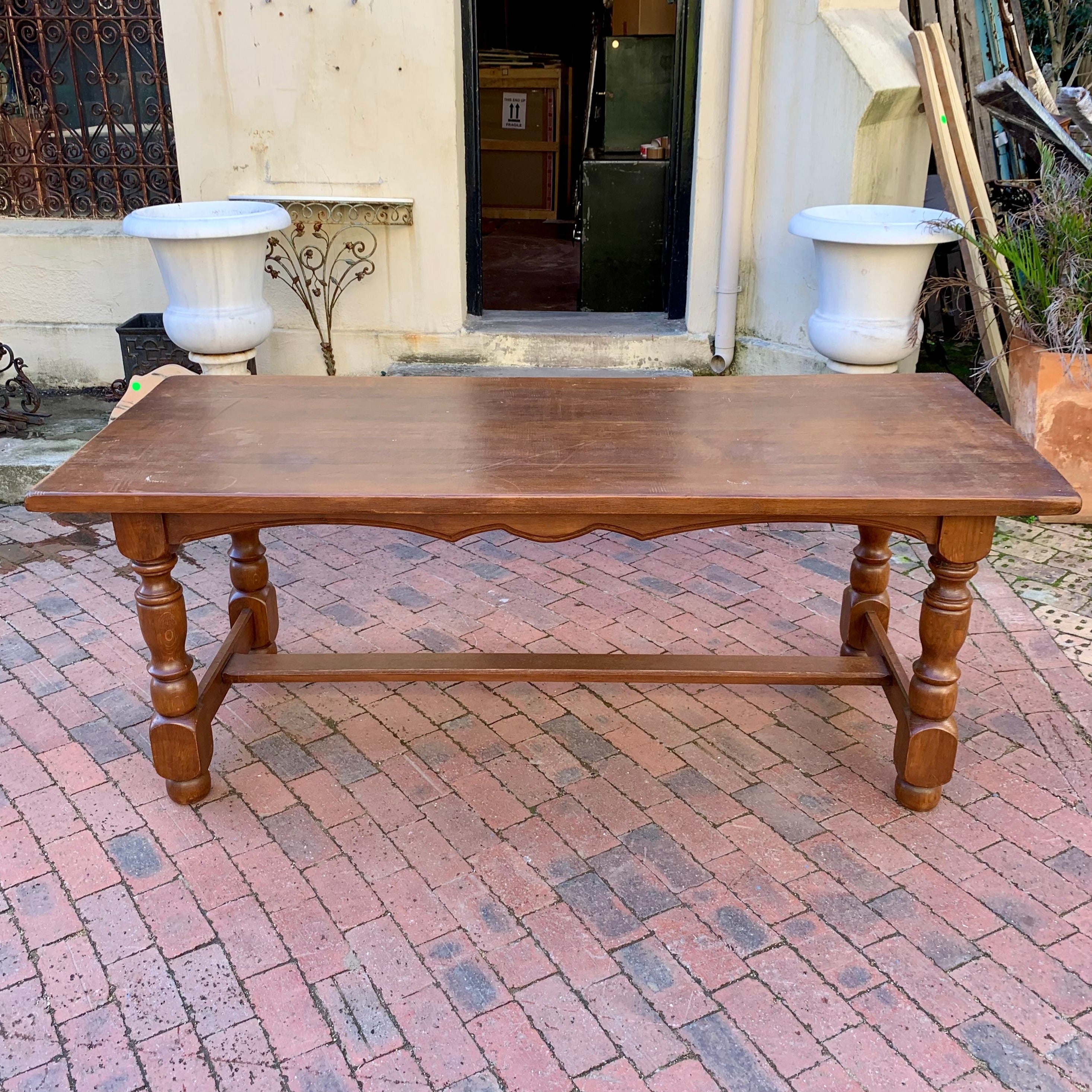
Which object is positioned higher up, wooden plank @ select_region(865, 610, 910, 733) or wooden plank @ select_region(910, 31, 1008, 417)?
wooden plank @ select_region(910, 31, 1008, 417)

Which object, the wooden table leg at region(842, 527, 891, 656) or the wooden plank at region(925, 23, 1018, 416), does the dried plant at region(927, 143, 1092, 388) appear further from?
the wooden table leg at region(842, 527, 891, 656)

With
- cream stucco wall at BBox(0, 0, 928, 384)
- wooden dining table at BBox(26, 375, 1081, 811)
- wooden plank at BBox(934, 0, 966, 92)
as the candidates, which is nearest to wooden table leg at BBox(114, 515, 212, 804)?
wooden dining table at BBox(26, 375, 1081, 811)

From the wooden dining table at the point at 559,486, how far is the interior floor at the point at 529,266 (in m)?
3.26

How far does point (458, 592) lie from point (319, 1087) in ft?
7.08

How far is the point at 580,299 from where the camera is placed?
627cm

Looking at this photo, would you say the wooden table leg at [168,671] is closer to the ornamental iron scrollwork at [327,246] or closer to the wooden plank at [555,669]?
the wooden plank at [555,669]

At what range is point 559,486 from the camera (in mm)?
2600

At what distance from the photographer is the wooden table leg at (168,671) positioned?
274 cm

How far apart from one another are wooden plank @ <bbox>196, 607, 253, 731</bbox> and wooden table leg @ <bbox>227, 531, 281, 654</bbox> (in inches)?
0.9

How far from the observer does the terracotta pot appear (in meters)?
4.38

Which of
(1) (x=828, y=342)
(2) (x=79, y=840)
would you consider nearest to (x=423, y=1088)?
(2) (x=79, y=840)

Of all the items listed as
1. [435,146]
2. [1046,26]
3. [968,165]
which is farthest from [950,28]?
[435,146]

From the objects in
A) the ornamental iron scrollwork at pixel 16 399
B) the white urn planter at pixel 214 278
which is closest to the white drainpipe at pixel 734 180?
the white urn planter at pixel 214 278

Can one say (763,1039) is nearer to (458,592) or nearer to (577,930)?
(577,930)
